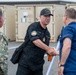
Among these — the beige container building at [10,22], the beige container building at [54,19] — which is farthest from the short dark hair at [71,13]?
the beige container building at [10,22]

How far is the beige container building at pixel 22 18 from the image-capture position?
62.5 feet

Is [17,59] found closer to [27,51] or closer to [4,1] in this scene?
[27,51]

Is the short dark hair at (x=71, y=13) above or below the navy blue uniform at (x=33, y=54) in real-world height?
above

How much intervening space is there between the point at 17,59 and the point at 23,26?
42.6 ft

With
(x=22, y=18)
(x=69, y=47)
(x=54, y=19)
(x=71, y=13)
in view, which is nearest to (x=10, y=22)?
(x=22, y=18)

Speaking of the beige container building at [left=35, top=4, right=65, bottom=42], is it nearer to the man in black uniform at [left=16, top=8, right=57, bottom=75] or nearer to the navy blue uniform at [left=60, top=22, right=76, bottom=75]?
the man in black uniform at [left=16, top=8, right=57, bottom=75]

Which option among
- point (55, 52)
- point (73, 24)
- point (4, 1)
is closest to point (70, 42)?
point (73, 24)

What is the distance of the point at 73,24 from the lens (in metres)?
5.26

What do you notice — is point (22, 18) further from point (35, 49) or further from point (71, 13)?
point (71, 13)

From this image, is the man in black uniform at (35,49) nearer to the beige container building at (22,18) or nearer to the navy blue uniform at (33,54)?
the navy blue uniform at (33,54)

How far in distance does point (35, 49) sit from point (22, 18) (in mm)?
13118

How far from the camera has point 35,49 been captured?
623 cm

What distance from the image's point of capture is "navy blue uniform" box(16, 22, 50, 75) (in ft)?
20.4

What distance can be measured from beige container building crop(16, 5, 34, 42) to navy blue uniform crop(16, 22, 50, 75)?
12715 millimetres
